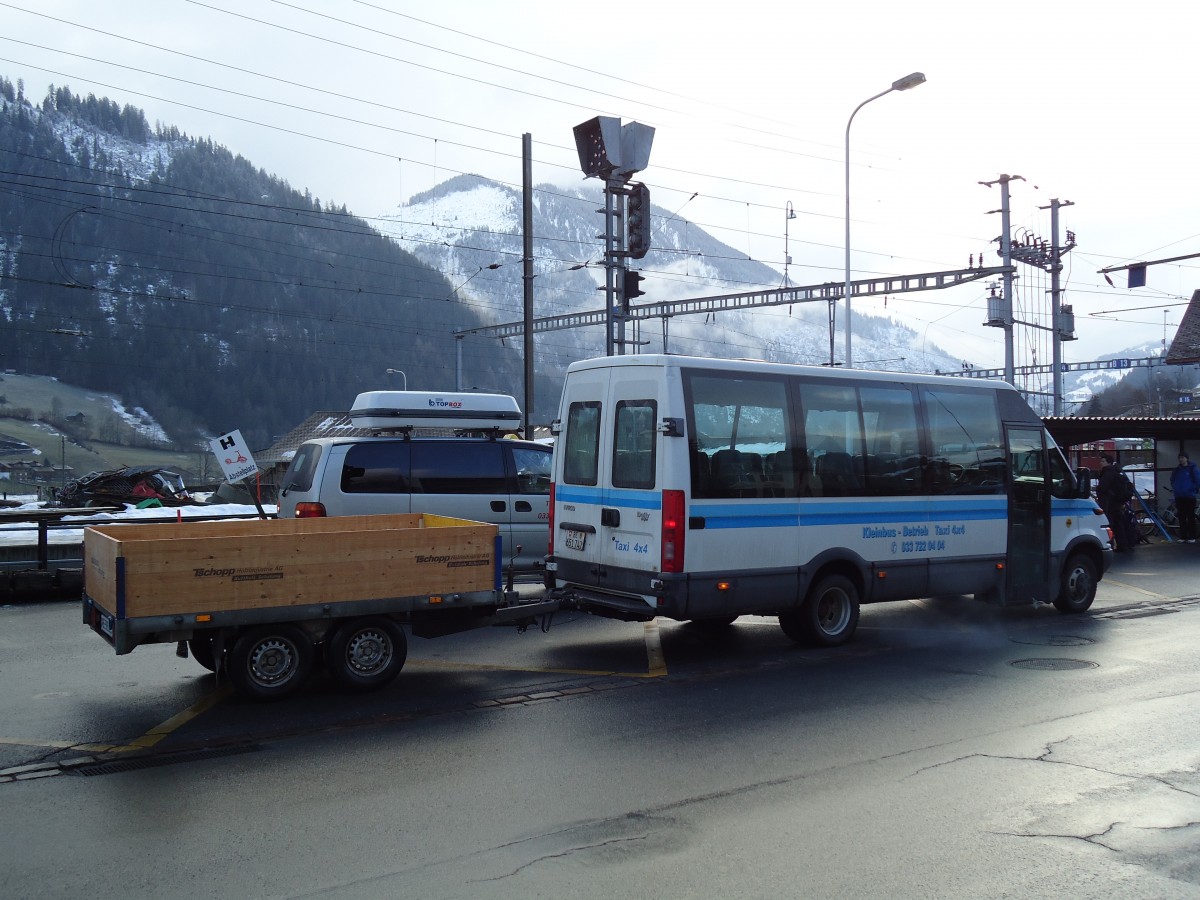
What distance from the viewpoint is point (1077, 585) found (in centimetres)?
1209

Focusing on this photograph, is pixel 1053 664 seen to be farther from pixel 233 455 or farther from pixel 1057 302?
pixel 1057 302

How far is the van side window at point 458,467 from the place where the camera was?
12039 millimetres

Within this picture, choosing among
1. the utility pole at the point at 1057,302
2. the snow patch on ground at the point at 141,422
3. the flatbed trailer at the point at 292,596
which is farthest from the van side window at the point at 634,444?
the snow patch on ground at the point at 141,422

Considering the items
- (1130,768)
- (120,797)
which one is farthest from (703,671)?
(120,797)

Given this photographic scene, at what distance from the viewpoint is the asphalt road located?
452 centimetres

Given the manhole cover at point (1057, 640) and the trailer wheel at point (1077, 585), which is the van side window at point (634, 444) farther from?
the trailer wheel at point (1077, 585)

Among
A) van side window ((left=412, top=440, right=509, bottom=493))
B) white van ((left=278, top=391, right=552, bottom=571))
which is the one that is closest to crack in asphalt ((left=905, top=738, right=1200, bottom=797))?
white van ((left=278, top=391, right=552, bottom=571))

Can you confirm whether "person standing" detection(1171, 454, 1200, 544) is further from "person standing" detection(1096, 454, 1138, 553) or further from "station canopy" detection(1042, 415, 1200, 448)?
"person standing" detection(1096, 454, 1138, 553)

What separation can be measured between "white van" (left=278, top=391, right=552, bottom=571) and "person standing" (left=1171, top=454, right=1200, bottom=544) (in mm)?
15703

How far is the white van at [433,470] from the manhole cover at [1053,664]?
215 inches

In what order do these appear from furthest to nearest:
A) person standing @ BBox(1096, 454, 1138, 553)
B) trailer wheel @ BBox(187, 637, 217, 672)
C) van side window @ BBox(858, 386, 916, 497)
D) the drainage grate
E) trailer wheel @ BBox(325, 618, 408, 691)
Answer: person standing @ BBox(1096, 454, 1138, 553)
van side window @ BBox(858, 386, 916, 497)
trailer wheel @ BBox(187, 637, 217, 672)
trailer wheel @ BBox(325, 618, 408, 691)
the drainage grate

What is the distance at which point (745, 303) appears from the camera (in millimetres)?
42406

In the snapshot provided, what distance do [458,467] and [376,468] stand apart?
104cm

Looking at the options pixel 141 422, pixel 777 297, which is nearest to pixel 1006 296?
pixel 777 297
